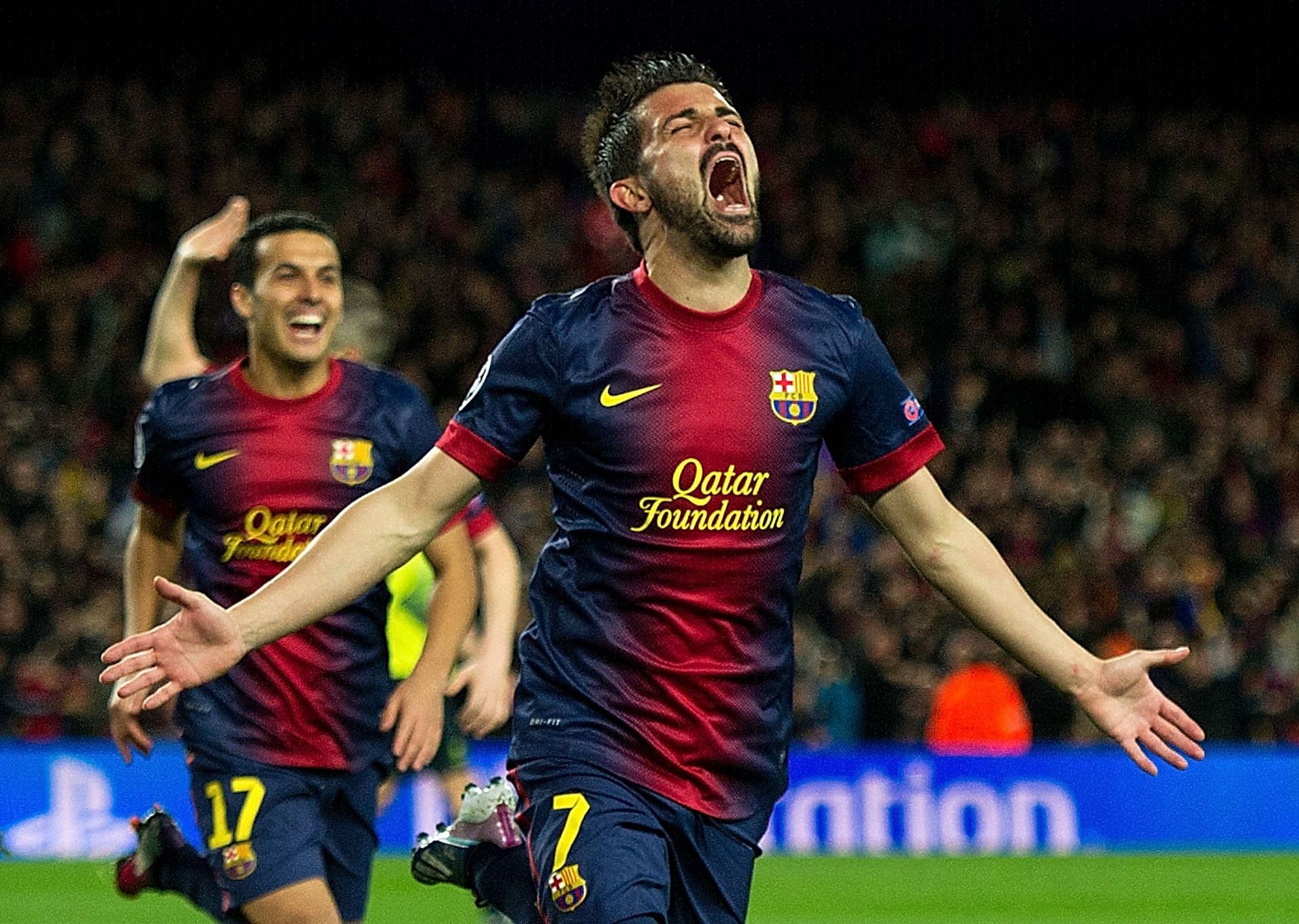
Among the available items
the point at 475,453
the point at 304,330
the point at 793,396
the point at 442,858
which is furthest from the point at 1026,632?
the point at 304,330

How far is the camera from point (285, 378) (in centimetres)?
627

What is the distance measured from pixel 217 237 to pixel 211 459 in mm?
1220

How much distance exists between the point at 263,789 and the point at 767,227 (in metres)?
15.1

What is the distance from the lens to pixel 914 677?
1470cm

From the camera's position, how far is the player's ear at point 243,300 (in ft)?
21.1

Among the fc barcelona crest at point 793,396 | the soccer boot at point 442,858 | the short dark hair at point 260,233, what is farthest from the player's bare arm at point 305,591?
the short dark hair at point 260,233

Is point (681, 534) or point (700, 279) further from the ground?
point (700, 279)

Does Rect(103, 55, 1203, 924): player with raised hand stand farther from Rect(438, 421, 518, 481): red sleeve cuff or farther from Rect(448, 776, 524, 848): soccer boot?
Rect(448, 776, 524, 848): soccer boot

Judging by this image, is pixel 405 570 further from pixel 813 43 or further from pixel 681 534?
pixel 813 43

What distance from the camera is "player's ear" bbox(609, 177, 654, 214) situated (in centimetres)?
468

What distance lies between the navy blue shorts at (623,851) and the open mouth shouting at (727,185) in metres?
1.19

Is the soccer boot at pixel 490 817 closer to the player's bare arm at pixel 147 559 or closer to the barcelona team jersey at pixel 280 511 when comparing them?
the barcelona team jersey at pixel 280 511

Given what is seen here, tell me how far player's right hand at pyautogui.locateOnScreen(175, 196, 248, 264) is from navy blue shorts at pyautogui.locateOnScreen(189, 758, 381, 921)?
188 cm

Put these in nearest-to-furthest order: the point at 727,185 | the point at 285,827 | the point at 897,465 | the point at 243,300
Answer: the point at 727,185
the point at 897,465
the point at 285,827
the point at 243,300
